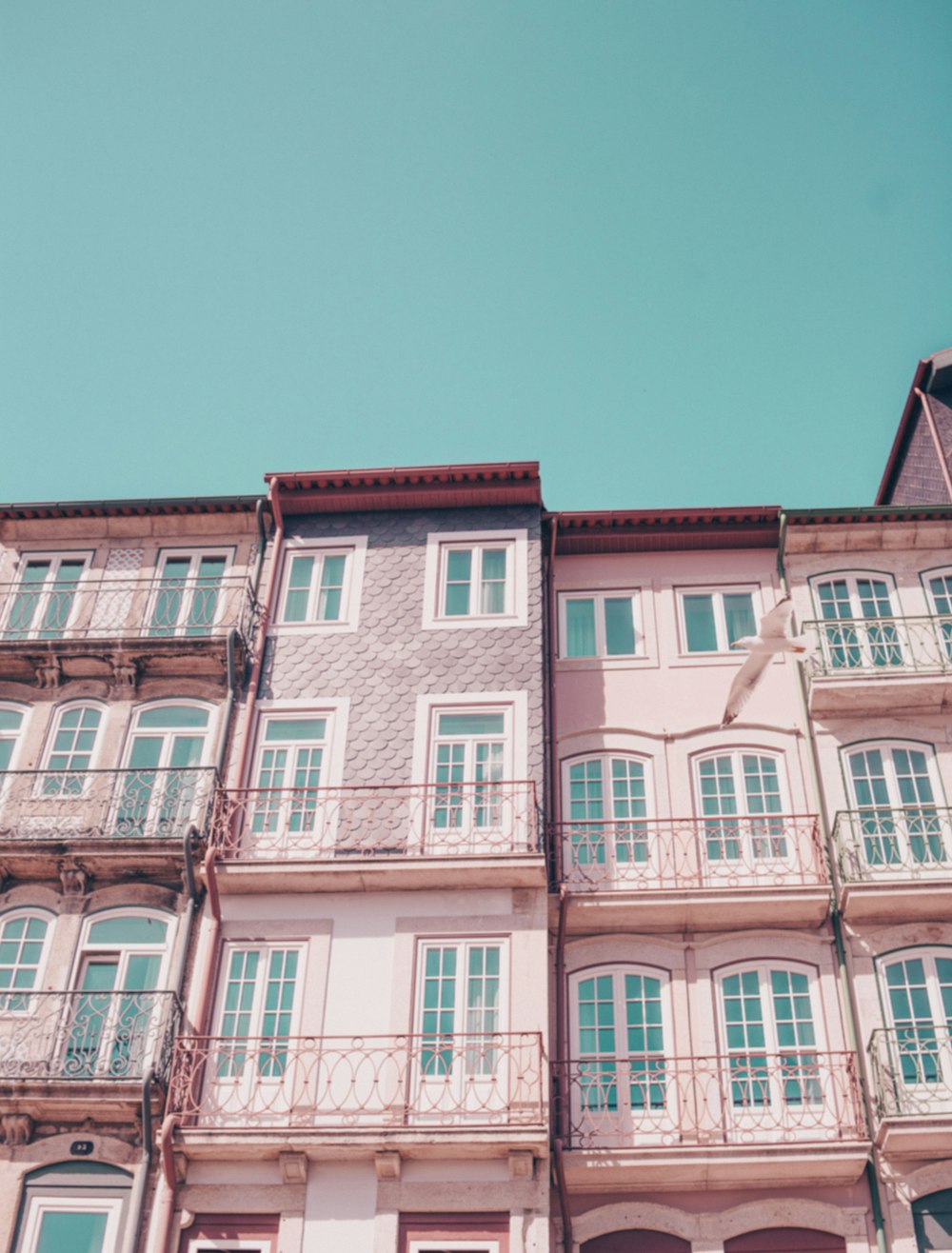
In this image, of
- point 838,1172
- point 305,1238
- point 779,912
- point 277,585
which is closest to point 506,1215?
point 305,1238

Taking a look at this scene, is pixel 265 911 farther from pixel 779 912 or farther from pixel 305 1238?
pixel 779 912

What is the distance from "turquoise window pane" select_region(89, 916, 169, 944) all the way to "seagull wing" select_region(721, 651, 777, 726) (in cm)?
844

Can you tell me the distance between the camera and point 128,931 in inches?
736

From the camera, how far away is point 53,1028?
1761cm

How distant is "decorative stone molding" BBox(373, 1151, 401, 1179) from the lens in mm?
16156

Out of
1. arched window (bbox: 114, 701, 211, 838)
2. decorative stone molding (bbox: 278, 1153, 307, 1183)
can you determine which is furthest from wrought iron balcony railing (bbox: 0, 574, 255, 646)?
decorative stone molding (bbox: 278, 1153, 307, 1183)

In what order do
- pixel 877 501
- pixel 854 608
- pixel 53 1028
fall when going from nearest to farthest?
pixel 53 1028, pixel 854 608, pixel 877 501

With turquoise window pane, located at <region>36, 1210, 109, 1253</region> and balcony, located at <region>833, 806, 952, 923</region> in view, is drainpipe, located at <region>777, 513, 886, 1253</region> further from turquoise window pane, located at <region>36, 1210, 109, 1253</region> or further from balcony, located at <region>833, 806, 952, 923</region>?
turquoise window pane, located at <region>36, 1210, 109, 1253</region>

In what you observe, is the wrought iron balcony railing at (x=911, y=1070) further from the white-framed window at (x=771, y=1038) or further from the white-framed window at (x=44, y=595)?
the white-framed window at (x=44, y=595)

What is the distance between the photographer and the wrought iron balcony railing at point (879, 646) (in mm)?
20500

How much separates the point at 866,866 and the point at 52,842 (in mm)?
11144

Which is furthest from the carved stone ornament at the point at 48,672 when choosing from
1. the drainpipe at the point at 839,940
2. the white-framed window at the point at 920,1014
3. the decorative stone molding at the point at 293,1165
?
the white-framed window at the point at 920,1014

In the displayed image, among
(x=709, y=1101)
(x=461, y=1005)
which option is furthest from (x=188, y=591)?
(x=709, y=1101)

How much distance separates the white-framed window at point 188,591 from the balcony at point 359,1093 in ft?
22.8
